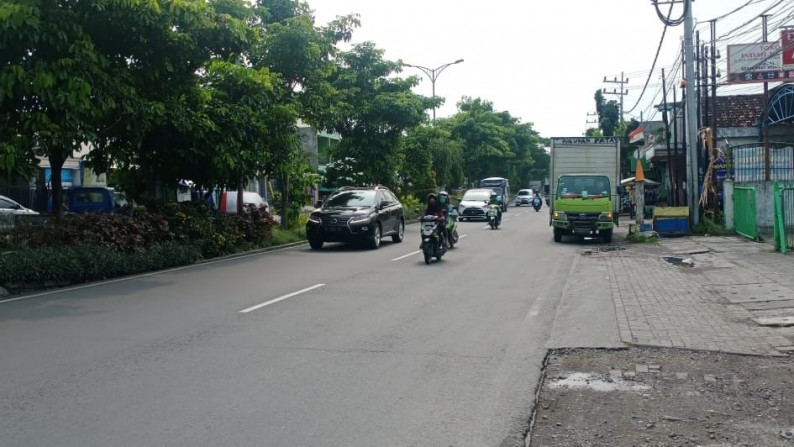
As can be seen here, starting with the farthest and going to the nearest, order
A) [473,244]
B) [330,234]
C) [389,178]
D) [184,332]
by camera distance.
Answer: [389,178] → [473,244] → [330,234] → [184,332]

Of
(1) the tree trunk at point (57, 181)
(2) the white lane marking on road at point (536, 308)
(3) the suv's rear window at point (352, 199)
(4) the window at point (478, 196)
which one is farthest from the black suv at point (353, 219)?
(4) the window at point (478, 196)

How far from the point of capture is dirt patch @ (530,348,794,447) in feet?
15.8

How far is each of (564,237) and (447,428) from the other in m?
20.2

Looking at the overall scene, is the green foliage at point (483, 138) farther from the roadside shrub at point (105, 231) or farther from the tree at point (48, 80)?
the tree at point (48, 80)

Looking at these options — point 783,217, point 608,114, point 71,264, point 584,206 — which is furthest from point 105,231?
point 608,114

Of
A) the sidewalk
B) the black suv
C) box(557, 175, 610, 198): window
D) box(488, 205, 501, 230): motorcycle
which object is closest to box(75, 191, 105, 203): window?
the black suv

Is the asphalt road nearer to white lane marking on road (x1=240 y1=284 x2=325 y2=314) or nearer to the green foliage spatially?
white lane marking on road (x1=240 y1=284 x2=325 y2=314)

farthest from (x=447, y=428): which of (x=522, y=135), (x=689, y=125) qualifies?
(x=522, y=135)

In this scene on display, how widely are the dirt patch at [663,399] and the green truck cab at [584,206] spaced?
14.3m

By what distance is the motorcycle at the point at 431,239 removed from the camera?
15.6 meters

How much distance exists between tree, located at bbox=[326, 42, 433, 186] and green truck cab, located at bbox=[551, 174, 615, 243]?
9255 mm

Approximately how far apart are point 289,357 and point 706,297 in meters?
6.91

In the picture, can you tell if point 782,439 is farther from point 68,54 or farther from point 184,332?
point 68,54

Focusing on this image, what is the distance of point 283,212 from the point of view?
24.5 metres
